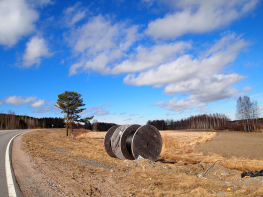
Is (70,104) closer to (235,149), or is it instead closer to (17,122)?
(235,149)

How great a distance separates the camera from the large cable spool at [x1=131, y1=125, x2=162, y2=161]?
9156mm

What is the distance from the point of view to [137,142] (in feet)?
30.2

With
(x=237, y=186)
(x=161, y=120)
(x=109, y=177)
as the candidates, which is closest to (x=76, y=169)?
(x=109, y=177)

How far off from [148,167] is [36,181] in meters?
4.14

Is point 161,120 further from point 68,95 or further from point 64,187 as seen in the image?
point 64,187

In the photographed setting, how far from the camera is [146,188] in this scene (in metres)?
5.25

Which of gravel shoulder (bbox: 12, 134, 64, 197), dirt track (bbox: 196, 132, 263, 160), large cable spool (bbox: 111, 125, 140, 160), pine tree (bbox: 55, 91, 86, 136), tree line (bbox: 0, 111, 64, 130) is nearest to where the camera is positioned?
gravel shoulder (bbox: 12, 134, 64, 197)

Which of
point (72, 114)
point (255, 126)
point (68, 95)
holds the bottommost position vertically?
point (255, 126)

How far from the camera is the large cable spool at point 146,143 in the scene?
9.16 m

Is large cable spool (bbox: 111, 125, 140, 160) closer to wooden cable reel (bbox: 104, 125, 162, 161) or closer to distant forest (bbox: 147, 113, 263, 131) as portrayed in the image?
wooden cable reel (bbox: 104, 125, 162, 161)

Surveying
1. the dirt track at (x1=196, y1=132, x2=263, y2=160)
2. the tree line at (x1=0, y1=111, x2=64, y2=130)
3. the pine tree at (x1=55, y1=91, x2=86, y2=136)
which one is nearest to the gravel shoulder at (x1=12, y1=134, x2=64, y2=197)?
the dirt track at (x1=196, y1=132, x2=263, y2=160)

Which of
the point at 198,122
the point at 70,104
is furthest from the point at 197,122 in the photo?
the point at 70,104

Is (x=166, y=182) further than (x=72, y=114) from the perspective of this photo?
No

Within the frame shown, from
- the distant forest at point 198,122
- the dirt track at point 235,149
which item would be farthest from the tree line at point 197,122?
the dirt track at point 235,149
